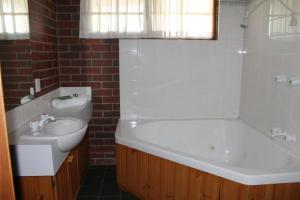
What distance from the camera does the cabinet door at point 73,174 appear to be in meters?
2.12

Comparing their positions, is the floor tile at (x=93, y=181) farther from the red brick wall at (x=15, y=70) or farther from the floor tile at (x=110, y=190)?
the red brick wall at (x=15, y=70)

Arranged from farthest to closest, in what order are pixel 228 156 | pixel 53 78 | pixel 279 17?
pixel 228 156 → pixel 53 78 → pixel 279 17

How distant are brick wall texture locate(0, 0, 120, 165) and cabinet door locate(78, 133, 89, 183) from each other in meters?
0.17

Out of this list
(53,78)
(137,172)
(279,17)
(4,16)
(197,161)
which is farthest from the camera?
(53,78)

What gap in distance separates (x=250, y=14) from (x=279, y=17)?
0.58m

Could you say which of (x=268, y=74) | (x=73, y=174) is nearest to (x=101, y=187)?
(x=73, y=174)

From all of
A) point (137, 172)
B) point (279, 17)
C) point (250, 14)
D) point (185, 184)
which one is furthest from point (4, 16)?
point (250, 14)

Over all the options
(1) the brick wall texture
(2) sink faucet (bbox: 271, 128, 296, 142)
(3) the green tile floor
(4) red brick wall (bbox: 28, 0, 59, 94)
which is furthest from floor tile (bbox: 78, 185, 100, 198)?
(2) sink faucet (bbox: 271, 128, 296, 142)

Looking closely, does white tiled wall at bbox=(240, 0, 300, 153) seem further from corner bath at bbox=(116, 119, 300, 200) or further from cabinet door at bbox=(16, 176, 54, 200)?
cabinet door at bbox=(16, 176, 54, 200)

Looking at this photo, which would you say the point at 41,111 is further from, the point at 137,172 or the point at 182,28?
the point at 182,28

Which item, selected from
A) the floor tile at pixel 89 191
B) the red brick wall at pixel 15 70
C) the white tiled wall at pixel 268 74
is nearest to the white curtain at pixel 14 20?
the red brick wall at pixel 15 70

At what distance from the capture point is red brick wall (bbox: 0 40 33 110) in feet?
5.73

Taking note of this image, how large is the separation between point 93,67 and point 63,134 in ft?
4.25

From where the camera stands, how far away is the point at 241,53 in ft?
9.68
